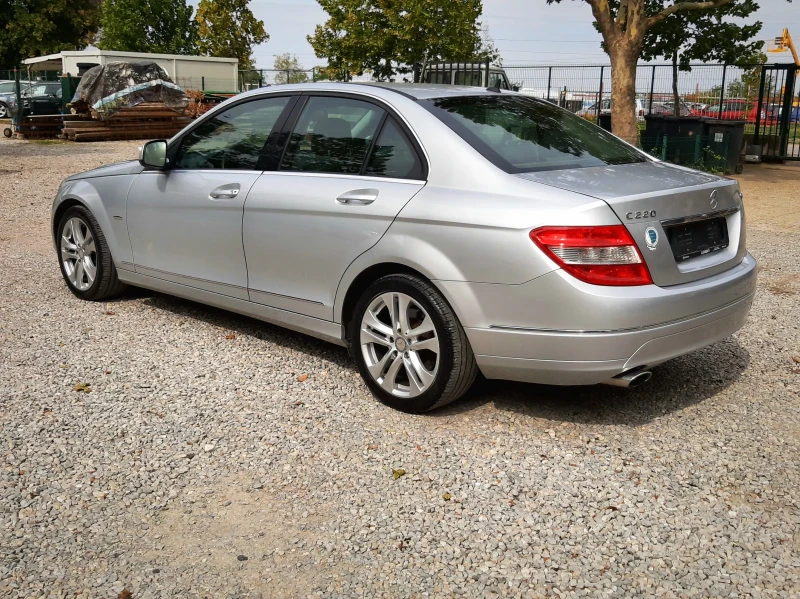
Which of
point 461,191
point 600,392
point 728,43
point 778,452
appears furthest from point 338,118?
point 728,43

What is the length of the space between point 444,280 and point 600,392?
4.34 ft

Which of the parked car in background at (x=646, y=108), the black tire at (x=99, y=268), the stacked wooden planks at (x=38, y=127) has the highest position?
the parked car in background at (x=646, y=108)

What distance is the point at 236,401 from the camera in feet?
15.5

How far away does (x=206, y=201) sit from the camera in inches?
217

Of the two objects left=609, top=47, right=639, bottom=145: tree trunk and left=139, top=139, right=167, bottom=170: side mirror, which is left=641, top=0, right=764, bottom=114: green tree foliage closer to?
left=609, top=47, right=639, bottom=145: tree trunk

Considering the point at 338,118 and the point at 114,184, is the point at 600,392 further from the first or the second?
the point at 114,184

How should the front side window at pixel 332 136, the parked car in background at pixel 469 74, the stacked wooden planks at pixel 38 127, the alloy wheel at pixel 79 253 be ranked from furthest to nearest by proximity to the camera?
1. the stacked wooden planks at pixel 38 127
2. the parked car in background at pixel 469 74
3. the alloy wheel at pixel 79 253
4. the front side window at pixel 332 136

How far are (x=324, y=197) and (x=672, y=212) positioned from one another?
1.84 meters

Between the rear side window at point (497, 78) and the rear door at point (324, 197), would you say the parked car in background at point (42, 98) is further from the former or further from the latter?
the rear door at point (324, 197)

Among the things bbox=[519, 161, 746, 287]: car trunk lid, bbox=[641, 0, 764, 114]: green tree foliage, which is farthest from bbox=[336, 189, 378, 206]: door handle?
bbox=[641, 0, 764, 114]: green tree foliage

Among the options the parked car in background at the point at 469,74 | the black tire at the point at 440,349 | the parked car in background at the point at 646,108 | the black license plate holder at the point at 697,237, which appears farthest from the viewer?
the parked car in background at the point at 469,74

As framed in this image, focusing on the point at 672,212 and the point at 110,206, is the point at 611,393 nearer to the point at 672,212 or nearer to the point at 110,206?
the point at 672,212

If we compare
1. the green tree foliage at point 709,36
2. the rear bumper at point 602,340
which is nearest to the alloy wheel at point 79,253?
the rear bumper at point 602,340

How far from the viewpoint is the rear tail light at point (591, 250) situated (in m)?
3.82
